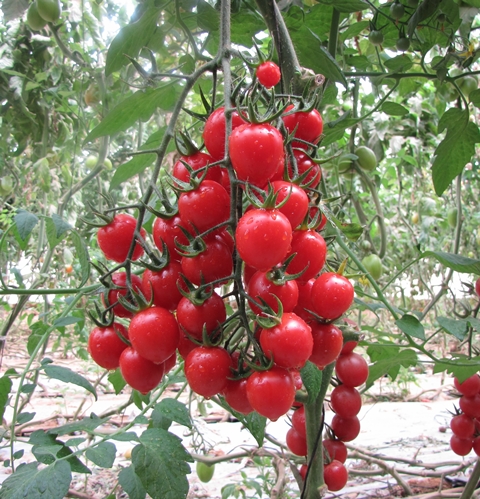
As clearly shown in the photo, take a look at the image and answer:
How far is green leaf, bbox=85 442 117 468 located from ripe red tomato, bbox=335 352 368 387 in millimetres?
361

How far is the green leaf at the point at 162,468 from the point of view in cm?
42

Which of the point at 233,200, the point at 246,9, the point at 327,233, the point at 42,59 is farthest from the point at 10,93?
the point at 233,200

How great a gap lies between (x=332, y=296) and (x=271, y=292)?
0.06 metres

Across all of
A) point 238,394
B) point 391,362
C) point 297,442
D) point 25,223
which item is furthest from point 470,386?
point 25,223

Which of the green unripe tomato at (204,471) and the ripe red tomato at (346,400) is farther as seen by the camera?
the green unripe tomato at (204,471)

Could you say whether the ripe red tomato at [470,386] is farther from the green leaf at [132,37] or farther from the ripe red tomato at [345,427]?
the green leaf at [132,37]

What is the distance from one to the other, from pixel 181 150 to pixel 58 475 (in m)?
0.30

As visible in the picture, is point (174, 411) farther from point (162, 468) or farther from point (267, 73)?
point (267, 73)

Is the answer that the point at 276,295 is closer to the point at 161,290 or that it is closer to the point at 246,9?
the point at 161,290

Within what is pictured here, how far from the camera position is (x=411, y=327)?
0.57 meters

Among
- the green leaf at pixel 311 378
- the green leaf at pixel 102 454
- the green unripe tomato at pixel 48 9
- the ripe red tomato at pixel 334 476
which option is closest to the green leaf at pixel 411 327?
the green leaf at pixel 311 378

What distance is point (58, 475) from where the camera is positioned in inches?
15.7

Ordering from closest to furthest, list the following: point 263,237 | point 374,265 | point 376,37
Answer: point 263,237 < point 376,37 < point 374,265

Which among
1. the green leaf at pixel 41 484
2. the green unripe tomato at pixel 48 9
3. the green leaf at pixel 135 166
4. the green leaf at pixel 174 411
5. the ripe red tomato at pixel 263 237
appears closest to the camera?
the ripe red tomato at pixel 263 237
